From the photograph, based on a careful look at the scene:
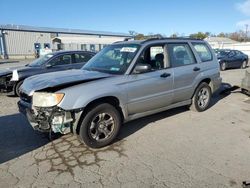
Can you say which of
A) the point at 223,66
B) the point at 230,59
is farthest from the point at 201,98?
the point at 230,59

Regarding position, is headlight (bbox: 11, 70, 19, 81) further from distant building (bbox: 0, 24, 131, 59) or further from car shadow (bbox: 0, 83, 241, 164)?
distant building (bbox: 0, 24, 131, 59)

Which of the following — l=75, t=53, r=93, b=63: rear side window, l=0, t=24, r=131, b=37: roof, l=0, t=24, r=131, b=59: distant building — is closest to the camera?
l=75, t=53, r=93, b=63: rear side window

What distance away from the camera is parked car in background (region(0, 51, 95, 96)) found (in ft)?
26.8

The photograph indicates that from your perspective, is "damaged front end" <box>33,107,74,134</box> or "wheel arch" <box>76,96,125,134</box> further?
"wheel arch" <box>76,96,125,134</box>

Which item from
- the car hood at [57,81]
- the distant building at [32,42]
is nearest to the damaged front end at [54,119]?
the car hood at [57,81]

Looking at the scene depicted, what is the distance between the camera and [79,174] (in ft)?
11.3

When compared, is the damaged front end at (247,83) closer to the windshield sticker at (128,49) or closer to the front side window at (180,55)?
the front side window at (180,55)

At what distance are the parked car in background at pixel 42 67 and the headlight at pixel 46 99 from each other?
4.46m

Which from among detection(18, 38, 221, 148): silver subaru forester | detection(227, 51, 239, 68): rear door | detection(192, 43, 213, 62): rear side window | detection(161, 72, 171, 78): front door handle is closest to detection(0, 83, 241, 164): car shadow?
detection(18, 38, 221, 148): silver subaru forester

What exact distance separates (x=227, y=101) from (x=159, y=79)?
11.9 ft

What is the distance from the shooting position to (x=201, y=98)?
6367 millimetres

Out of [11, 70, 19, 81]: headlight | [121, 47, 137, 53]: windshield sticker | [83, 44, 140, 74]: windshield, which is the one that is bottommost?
[11, 70, 19, 81]: headlight

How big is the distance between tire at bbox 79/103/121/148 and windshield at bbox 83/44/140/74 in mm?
809

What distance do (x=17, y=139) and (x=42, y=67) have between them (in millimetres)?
4205
